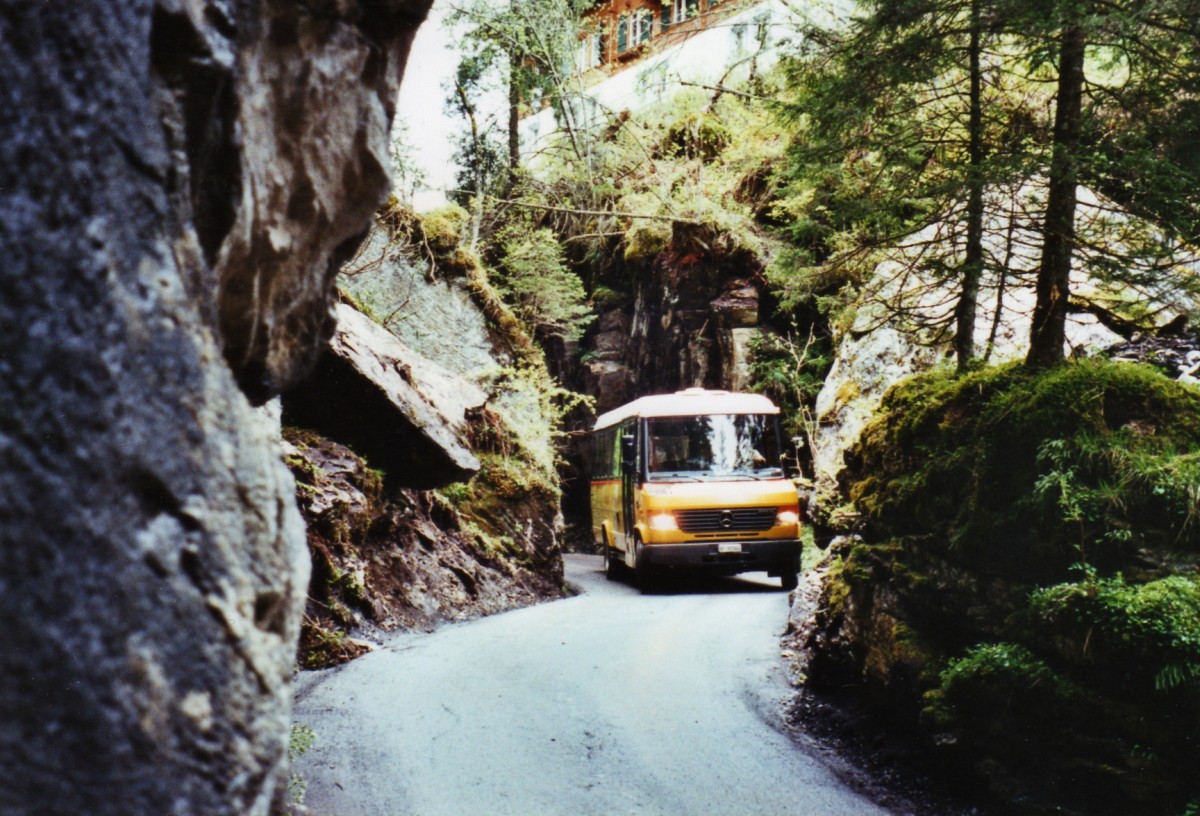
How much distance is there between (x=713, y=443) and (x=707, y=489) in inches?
32.2

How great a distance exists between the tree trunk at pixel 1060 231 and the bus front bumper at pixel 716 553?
7395mm

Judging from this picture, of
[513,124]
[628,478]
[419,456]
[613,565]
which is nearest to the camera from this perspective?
[419,456]

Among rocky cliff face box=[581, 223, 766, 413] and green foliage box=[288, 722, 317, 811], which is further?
rocky cliff face box=[581, 223, 766, 413]

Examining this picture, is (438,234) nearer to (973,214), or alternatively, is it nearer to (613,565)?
(613,565)

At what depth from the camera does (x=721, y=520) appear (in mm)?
12977

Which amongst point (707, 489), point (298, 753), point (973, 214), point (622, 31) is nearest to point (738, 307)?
point (707, 489)

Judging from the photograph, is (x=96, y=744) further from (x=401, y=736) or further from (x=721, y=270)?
(x=721, y=270)

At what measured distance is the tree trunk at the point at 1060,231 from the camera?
5855 mm

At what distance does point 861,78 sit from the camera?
666 cm

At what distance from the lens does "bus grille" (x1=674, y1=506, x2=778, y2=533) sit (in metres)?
13.0

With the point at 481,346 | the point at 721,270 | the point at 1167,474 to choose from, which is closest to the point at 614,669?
the point at 1167,474

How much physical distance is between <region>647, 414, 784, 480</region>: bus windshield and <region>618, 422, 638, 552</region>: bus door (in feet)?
1.04

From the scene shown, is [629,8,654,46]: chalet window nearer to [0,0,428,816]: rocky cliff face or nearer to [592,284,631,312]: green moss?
[592,284,631,312]: green moss

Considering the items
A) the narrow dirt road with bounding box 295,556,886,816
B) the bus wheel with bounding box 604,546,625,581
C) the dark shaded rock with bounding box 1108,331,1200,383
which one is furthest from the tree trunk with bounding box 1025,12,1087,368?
the bus wheel with bounding box 604,546,625,581
